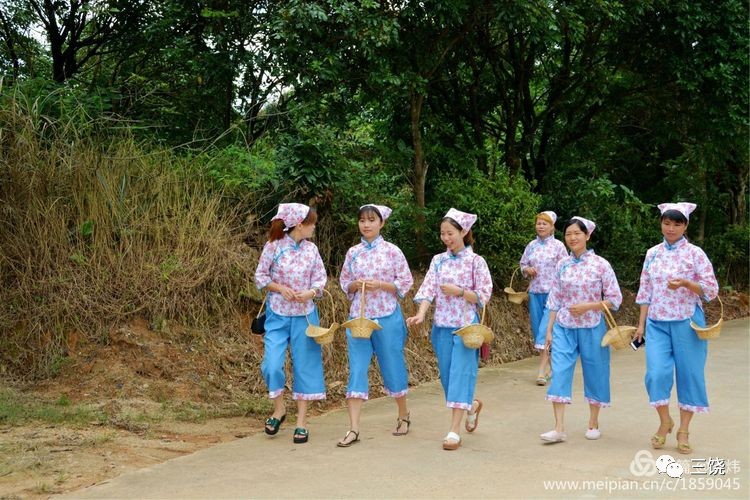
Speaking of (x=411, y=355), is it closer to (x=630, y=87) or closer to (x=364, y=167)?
(x=364, y=167)

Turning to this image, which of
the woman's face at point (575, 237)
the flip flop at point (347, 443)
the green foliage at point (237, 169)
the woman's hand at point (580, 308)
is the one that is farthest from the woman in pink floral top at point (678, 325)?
the green foliage at point (237, 169)

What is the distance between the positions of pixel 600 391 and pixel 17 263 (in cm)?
559

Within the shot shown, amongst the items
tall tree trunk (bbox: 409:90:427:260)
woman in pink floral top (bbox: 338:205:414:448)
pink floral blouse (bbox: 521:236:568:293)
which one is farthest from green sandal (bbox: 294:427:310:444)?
tall tree trunk (bbox: 409:90:427:260)

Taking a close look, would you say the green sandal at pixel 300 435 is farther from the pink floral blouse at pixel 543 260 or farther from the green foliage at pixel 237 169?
the pink floral blouse at pixel 543 260

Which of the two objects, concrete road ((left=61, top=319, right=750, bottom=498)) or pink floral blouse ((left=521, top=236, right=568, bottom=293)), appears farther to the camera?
pink floral blouse ((left=521, top=236, right=568, bottom=293))

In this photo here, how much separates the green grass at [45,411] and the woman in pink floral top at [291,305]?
1.49 meters

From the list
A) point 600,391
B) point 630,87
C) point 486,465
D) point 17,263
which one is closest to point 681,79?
point 630,87

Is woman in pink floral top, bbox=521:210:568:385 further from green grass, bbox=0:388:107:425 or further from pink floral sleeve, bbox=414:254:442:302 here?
green grass, bbox=0:388:107:425

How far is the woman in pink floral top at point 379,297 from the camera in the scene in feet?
20.9

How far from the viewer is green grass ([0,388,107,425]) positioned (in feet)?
21.2

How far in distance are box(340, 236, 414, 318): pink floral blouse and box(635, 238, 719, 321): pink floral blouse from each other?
1.83 meters

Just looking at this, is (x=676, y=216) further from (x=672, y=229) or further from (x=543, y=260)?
(x=543, y=260)

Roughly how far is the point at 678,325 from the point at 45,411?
16.4ft

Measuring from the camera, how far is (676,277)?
6.01 metres
